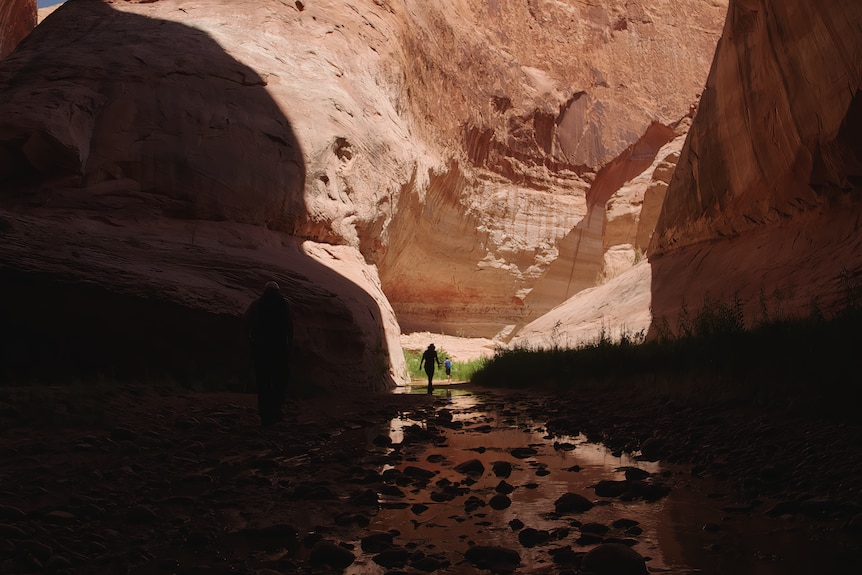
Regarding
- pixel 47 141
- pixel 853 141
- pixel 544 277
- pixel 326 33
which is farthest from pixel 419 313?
pixel 853 141

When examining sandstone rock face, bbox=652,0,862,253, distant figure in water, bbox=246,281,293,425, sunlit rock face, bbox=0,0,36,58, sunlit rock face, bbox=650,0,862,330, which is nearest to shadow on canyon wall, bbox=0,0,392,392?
distant figure in water, bbox=246,281,293,425

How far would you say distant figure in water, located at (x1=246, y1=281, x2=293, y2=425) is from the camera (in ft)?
20.1

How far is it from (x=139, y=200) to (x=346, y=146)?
5.81 metres

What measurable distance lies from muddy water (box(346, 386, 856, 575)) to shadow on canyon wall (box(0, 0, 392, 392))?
4538 millimetres

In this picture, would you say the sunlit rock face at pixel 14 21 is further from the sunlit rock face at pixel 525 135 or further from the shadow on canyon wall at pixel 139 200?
the sunlit rock face at pixel 525 135

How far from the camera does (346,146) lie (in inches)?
653

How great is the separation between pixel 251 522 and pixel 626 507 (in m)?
1.80

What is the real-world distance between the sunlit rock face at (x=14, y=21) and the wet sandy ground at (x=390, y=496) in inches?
1125

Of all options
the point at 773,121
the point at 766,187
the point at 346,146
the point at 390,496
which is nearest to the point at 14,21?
the point at 346,146

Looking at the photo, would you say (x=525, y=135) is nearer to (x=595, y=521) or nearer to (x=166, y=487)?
(x=166, y=487)

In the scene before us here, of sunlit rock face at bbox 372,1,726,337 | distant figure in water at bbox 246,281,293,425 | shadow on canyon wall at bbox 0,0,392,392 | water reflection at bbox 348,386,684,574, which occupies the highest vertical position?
sunlit rock face at bbox 372,1,726,337

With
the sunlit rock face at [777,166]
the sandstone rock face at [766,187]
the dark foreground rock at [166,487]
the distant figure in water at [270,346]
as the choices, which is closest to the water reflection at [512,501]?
the dark foreground rock at [166,487]

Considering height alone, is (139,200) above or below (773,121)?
below

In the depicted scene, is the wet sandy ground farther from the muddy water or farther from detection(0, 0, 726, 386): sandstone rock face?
detection(0, 0, 726, 386): sandstone rock face
